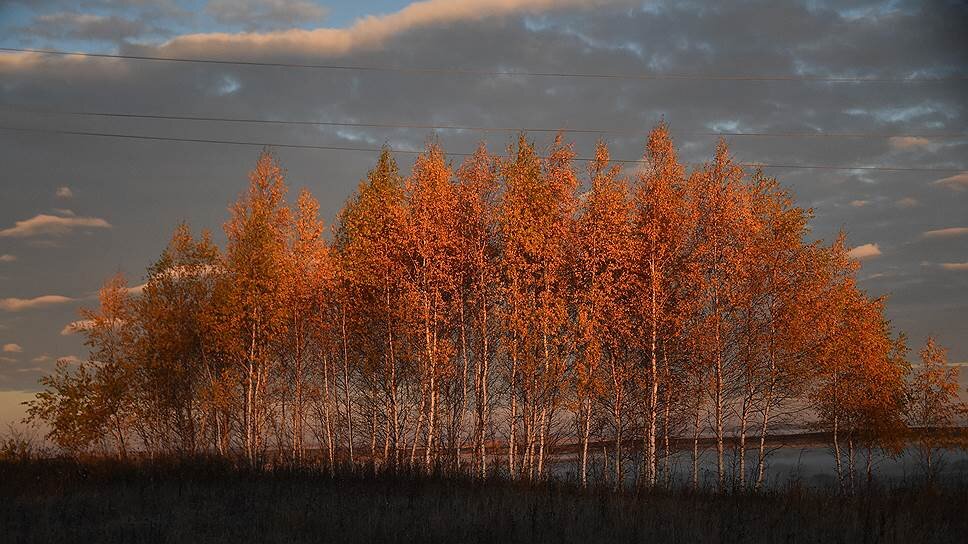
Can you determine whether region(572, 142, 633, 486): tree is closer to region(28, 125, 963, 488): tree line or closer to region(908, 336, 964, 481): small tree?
region(28, 125, 963, 488): tree line

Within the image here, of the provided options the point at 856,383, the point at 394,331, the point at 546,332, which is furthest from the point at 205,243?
the point at 856,383

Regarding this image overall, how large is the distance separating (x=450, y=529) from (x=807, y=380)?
26.8 meters

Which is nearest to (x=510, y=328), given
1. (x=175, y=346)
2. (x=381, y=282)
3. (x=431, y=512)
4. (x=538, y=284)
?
(x=538, y=284)

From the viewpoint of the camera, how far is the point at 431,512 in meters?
13.5

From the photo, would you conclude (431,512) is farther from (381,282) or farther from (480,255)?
(381,282)

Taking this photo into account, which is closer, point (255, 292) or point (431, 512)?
point (431, 512)

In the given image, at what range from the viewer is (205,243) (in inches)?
1716

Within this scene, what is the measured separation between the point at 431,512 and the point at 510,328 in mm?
16063

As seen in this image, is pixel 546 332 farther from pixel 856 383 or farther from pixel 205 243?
pixel 205 243

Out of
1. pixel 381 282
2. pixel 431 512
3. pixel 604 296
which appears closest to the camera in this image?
pixel 431 512

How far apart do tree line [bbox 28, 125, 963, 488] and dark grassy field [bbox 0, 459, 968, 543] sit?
873 cm

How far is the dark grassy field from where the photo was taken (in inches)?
463

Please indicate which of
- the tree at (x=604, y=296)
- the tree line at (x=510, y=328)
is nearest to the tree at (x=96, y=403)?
the tree line at (x=510, y=328)

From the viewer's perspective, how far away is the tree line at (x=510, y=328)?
2981 centimetres
